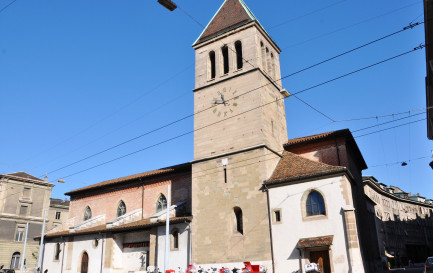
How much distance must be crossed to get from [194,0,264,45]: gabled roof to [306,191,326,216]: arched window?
14579 mm

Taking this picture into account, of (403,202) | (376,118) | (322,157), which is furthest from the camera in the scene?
(403,202)

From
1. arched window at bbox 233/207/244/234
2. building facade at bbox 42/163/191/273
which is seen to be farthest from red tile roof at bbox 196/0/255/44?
arched window at bbox 233/207/244/234

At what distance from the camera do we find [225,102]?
28.3 metres

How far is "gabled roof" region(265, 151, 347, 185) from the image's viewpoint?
22775mm

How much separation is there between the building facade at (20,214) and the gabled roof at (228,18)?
118 ft

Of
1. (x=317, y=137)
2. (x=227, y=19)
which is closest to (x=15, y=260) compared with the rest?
(x=227, y=19)

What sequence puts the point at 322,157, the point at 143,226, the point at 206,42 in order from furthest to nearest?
the point at 206,42, the point at 143,226, the point at 322,157

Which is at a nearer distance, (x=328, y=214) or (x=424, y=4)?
(x=424, y=4)

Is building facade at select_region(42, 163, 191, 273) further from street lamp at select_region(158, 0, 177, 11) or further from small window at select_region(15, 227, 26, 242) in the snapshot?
small window at select_region(15, 227, 26, 242)

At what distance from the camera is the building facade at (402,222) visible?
5556 centimetres

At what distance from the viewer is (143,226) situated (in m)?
28.7

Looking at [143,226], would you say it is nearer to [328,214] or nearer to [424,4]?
[328,214]

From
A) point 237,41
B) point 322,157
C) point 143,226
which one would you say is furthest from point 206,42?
point 143,226

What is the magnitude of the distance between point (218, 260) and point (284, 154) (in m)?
9.08
